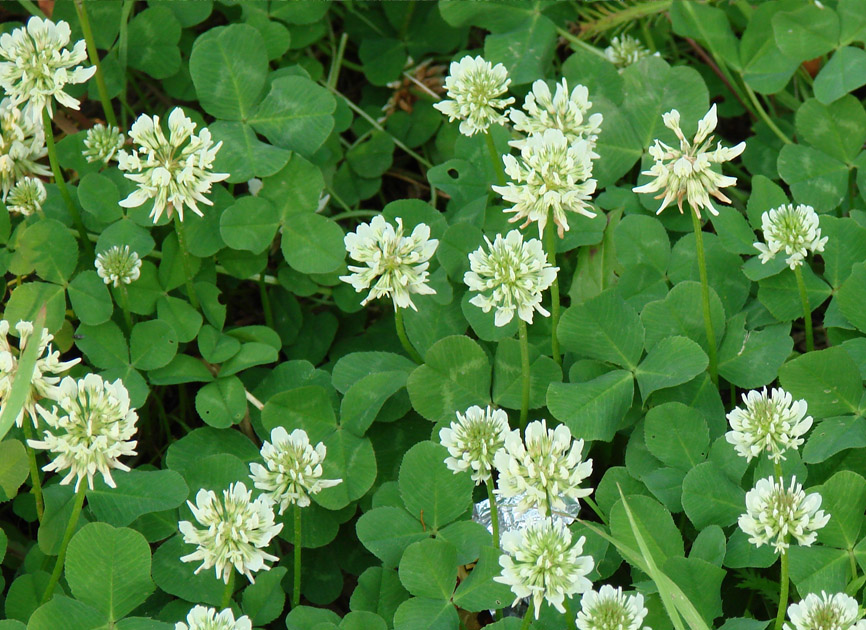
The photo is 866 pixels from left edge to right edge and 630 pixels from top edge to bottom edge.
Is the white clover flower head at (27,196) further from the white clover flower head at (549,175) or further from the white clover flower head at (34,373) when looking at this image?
the white clover flower head at (549,175)

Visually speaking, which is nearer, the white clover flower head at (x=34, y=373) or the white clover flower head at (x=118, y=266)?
the white clover flower head at (x=34, y=373)

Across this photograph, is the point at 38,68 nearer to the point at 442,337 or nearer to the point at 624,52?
the point at 442,337

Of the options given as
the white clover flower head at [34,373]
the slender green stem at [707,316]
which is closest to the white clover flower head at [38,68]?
the white clover flower head at [34,373]

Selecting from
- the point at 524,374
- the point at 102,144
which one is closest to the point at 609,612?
the point at 524,374

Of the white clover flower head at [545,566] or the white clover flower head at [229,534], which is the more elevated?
the white clover flower head at [545,566]

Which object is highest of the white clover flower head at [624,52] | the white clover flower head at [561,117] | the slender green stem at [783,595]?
the white clover flower head at [561,117]

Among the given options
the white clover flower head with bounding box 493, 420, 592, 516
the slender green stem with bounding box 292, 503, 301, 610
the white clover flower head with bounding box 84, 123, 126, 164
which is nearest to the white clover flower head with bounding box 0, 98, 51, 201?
the white clover flower head with bounding box 84, 123, 126, 164
